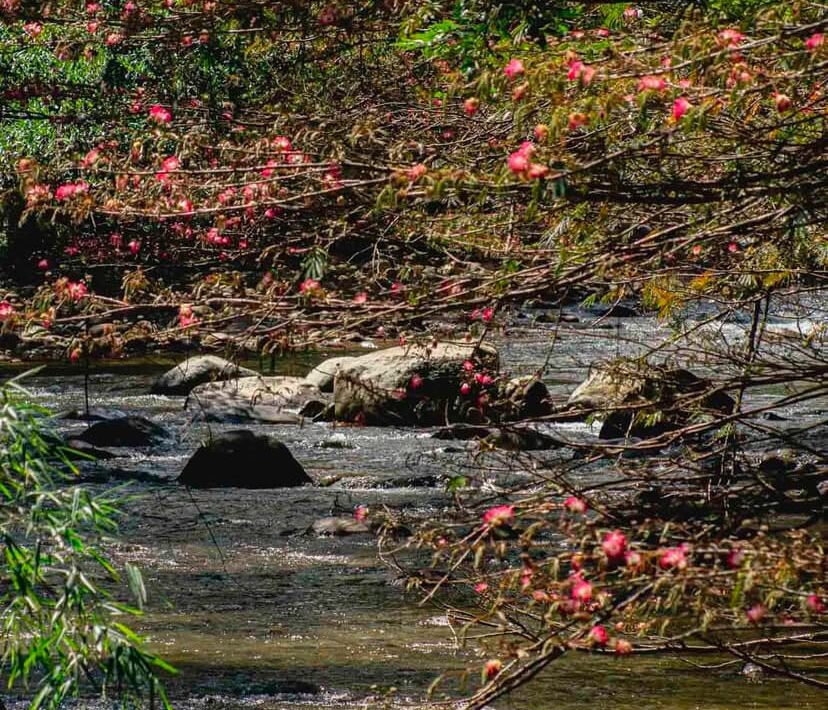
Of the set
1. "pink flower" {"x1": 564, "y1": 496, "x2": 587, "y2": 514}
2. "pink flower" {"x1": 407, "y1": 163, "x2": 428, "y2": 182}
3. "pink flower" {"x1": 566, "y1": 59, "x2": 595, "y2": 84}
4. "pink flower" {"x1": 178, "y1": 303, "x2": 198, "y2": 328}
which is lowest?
"pink flower" {"x1": 564, "y1": 496, "x2": 587, "y2": 514}

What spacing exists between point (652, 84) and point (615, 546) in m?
1.38

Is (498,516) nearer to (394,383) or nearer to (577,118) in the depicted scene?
(577,118)

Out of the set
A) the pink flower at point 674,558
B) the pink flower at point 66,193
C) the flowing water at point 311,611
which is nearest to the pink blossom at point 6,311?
the pink flower at point 66,193

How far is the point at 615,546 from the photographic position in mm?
3873

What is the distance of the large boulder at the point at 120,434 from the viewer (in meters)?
13.7

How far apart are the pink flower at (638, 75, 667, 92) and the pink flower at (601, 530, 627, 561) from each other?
1.32m

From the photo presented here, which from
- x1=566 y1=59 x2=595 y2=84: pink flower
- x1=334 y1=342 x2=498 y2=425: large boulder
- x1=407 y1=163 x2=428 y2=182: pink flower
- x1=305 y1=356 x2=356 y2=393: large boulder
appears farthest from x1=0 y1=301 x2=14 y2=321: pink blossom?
x1=305 y1=356 x2=356 y2=393: large boulder

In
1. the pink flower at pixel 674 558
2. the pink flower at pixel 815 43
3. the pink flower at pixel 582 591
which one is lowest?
the pink flower at pixel 582 591

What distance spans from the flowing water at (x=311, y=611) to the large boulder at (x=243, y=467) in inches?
7.8

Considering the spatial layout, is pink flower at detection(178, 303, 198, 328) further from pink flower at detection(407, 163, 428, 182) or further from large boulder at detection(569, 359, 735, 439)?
large boulder at detection(569, 359, 735, 439)

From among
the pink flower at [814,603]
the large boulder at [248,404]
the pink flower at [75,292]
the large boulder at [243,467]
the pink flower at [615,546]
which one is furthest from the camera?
the large boulder at [248,404]

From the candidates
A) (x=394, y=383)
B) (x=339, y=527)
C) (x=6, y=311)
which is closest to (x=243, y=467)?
(x=339, y=527)

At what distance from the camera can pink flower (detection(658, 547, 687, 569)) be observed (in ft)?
12.2

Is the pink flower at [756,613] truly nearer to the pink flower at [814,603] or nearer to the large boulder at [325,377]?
the pink flower at [814,603]
